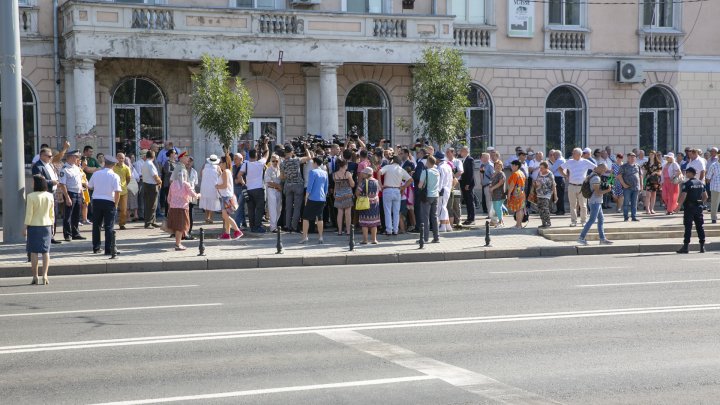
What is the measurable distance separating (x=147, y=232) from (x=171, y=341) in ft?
41.2

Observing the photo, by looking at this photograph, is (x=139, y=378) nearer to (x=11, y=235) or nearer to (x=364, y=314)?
(x=364, y=314)

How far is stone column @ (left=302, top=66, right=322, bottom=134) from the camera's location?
3244 cm

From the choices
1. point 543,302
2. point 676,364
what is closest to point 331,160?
point 543,302

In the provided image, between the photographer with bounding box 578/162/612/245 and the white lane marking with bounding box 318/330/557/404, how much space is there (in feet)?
36.8

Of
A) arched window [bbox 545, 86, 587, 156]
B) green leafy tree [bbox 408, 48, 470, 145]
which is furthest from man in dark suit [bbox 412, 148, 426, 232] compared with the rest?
arched window [bbox 545, 86, 587, 156]

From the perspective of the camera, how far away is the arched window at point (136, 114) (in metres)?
30.3

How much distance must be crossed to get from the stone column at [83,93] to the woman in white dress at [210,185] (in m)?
7.60

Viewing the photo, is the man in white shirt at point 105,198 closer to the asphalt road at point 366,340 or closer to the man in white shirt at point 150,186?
the asphalt road at point 366,340

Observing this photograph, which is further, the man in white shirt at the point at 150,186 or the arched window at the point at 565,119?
the arched window at the point at 565,119

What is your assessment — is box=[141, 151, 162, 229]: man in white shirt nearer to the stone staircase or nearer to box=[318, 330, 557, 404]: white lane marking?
the stone staircase

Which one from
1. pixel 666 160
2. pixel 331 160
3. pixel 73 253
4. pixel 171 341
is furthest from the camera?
pixel 666 160

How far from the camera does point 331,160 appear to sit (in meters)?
22.4

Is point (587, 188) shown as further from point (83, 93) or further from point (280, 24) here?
point (83, 93)

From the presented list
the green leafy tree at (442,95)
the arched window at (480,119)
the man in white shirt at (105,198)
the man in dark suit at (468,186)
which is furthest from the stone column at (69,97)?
the arched window at (480,119)
